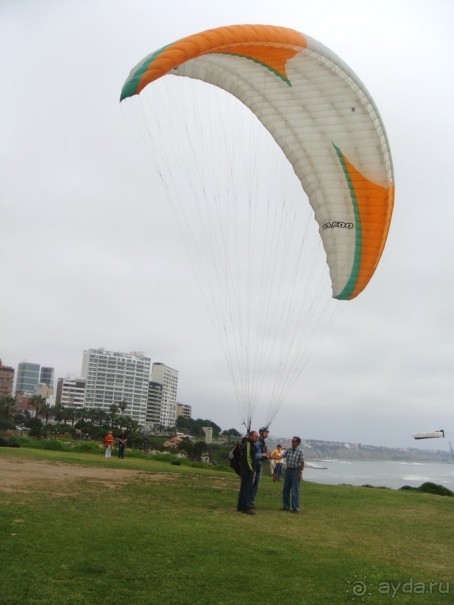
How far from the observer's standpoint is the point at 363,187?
1228cm

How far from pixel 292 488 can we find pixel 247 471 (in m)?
1.24

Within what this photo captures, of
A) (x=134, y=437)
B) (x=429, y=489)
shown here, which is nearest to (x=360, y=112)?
(x=429, y=489)

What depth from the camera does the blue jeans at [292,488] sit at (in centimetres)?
1068

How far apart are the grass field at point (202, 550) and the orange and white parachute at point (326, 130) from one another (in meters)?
6.00

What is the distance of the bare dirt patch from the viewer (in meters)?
10.9

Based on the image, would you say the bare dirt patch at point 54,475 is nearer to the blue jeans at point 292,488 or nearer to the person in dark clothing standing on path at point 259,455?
the person in dark clothing standing on path at point 259,455

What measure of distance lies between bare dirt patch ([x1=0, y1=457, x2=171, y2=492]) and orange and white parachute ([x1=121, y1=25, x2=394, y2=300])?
715 centimetres

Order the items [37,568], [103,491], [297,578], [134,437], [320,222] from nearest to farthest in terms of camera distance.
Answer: [37,568] < [297,578] < [103,491] < [320,222] < [134,437]

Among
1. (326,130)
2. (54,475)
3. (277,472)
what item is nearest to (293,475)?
(54,475)

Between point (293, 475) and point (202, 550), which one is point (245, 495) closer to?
point (293, 475)

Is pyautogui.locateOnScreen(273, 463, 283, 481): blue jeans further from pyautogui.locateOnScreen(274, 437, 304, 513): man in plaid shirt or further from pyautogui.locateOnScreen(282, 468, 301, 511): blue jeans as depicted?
pyautogui.locateOnScreen(282, 468, 301, 511): blue jeans

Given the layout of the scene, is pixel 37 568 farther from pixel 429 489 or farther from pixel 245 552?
pixel 429 489

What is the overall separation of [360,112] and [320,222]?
8.66 ft

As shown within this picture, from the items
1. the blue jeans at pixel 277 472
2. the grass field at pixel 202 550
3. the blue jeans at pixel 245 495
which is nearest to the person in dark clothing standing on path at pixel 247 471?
the blue jeans at pixel 245 495
